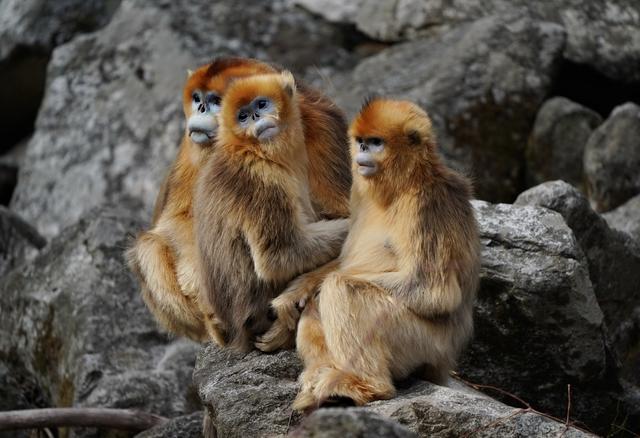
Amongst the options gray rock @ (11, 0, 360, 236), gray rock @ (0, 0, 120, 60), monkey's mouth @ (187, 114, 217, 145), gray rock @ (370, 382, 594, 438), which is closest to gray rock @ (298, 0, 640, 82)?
gray rock @ (11, 0, 360, 236)

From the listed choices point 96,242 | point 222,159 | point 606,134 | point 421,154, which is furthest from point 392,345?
point 606,134

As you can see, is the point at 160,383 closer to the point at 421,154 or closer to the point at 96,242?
the point at 96,242

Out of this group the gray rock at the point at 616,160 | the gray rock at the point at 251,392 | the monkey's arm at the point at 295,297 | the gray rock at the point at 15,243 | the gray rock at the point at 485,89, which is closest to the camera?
the gray rock at the point at 251,392

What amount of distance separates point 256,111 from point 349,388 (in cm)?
141

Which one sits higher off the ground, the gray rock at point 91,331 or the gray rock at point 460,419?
the gray rock at point 460,419

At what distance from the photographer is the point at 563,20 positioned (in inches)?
429

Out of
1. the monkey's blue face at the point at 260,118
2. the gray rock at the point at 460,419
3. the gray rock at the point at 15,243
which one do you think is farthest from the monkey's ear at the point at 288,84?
the gray rock at the point at 15,243

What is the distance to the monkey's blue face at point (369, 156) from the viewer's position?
545 centimetres

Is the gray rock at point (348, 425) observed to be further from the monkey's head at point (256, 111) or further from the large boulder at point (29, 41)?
the large boulder at point (29, 41)

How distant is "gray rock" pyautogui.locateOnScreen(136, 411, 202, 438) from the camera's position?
6.84m

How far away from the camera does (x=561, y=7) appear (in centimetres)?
1100

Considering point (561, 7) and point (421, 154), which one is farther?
point (561, 7)

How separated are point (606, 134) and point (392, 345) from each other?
4.73m

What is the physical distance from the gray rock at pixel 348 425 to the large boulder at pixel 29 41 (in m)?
9.75
